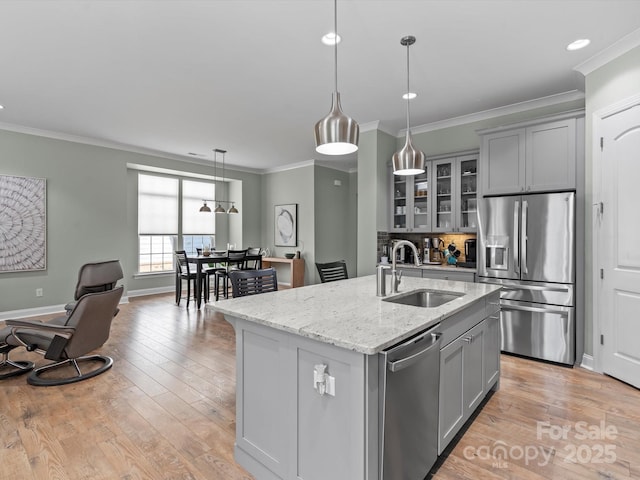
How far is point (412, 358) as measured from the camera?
1.50m

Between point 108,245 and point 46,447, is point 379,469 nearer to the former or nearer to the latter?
point 46,447

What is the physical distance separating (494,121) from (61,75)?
503 centimetres

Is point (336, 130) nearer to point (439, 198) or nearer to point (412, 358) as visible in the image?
point (412, 358)

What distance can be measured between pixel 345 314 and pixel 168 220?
6864 millimetres

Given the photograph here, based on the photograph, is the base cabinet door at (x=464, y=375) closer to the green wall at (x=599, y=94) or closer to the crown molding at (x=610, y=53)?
the green wall at (x=599, y=94)

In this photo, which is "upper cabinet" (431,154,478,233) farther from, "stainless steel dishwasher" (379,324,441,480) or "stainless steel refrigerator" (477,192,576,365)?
"stainless steel dishwasher" (379,324,441,480)

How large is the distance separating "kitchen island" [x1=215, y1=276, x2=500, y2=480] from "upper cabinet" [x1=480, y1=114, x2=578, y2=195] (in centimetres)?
209

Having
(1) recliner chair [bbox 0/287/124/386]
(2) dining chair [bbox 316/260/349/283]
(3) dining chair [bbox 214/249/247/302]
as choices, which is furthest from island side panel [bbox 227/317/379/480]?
(3) dining chair [bbox 214/249/247/302]

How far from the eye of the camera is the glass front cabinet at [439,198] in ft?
15.1

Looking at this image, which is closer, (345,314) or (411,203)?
(345,314)

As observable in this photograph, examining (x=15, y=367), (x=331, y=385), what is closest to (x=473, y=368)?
(x=331, y=385)

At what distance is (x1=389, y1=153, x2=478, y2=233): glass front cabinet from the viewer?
460 cm

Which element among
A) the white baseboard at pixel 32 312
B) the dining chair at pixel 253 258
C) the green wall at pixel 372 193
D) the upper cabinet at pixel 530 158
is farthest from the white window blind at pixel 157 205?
the upper cabinet at pixel 530 158

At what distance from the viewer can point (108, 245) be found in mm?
6195
